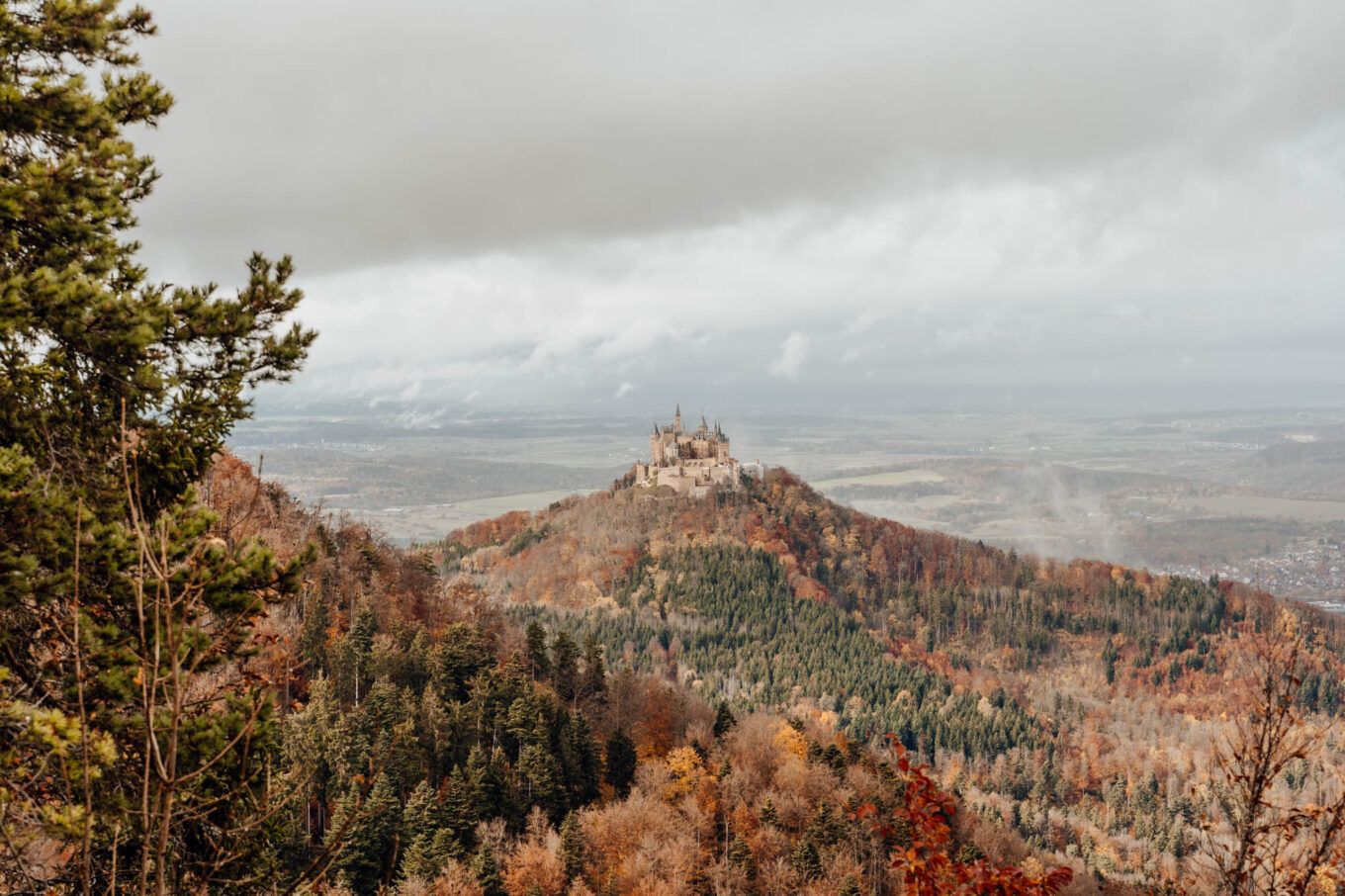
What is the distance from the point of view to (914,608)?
6053 inches

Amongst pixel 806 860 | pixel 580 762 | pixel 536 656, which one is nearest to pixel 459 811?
pixel 580 762

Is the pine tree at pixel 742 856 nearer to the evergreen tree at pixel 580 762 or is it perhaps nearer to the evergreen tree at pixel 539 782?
the evergreen tree at pixel 580 762

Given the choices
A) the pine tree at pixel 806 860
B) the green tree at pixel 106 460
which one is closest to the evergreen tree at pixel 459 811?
the pine tree at pixel 806 860

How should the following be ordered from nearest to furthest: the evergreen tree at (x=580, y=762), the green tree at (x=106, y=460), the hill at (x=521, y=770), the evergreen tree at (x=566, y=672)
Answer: the green tree at (x=106, y=460) → the hill at (x=521, y=770) → the evergreen tree at (x=580, y=762) → the evergreen tree at (x=566, y=672)

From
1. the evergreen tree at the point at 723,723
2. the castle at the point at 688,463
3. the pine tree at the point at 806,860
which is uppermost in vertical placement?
the castle at the point at 688,463

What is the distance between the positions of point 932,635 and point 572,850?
410 feet

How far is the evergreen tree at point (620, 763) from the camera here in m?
43.6

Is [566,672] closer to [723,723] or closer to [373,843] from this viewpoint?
[723,723]

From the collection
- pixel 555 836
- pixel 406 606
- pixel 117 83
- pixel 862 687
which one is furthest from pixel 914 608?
pixel 117 83

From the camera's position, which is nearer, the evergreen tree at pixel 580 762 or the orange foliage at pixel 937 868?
the orange foliage at pixel 937 868

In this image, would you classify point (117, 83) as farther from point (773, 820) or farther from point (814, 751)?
point (814, 751)

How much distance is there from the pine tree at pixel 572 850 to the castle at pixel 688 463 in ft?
361

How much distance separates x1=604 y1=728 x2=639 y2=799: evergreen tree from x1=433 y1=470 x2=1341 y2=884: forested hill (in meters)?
45.6

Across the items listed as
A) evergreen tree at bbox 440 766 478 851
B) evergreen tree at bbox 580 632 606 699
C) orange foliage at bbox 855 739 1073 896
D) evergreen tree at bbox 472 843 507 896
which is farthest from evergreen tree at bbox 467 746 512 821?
orange foliage at bbox 855 739 1073 896
